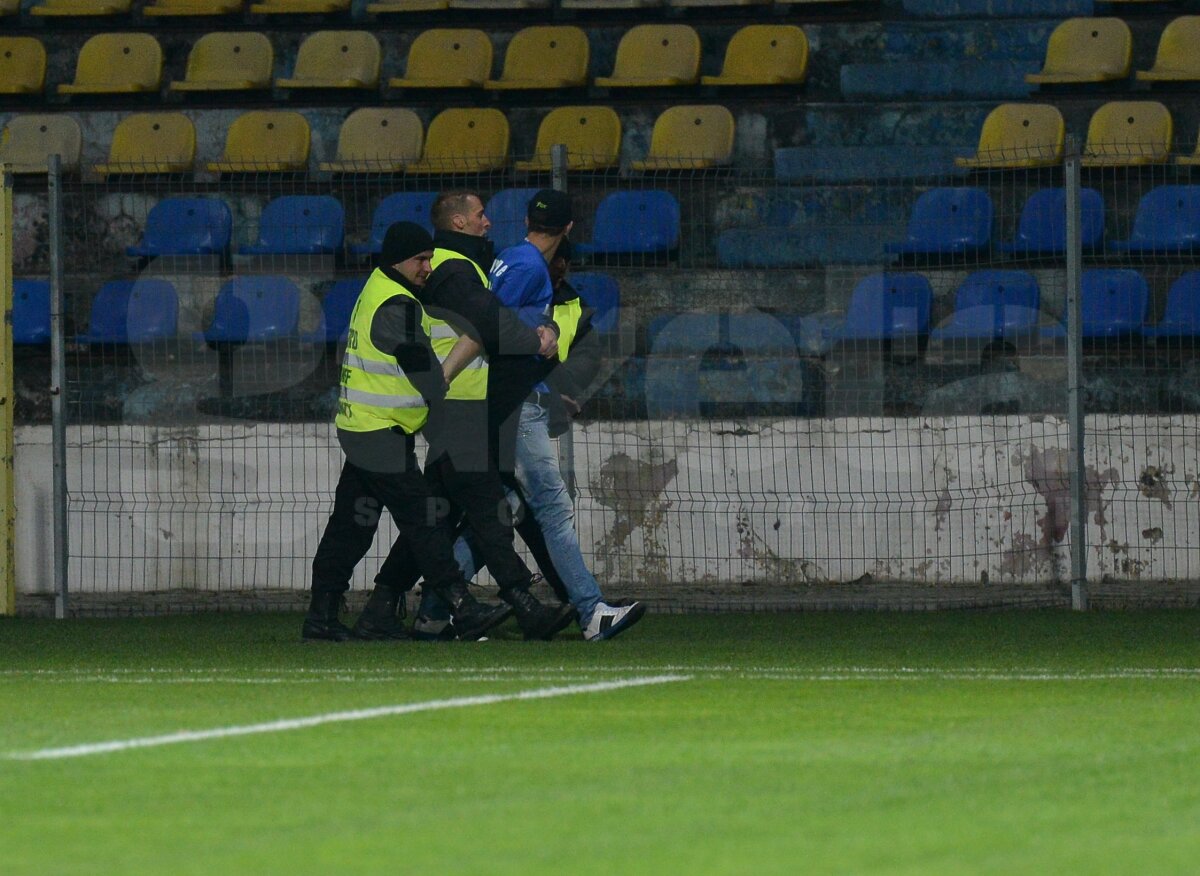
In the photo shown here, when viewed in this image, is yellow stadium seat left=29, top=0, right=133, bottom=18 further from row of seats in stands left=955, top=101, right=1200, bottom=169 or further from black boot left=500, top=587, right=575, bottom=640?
black boot left=500, top=587, right=575, bottom=640

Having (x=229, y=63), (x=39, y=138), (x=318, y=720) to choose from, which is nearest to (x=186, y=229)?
(x=39, y=138)

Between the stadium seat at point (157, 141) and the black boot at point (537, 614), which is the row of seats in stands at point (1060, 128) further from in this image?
the black boot at point (537, 614)

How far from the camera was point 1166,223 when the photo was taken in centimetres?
1369

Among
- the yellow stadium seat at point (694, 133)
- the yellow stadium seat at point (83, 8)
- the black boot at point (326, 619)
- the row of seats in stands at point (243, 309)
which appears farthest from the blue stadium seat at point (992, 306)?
the yellow stadium seat at point (83, 8)

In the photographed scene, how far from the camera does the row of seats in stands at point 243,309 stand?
13.7 metres

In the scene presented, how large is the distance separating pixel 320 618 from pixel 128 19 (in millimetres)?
9935

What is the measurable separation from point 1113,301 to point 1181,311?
1.41 ft

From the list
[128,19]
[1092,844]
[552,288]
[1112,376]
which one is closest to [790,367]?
[1112,376]

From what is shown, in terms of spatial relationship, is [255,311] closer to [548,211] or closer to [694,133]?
[694,133]

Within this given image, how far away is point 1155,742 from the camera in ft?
16.5

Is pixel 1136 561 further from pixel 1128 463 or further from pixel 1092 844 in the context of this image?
pixel 1092 844

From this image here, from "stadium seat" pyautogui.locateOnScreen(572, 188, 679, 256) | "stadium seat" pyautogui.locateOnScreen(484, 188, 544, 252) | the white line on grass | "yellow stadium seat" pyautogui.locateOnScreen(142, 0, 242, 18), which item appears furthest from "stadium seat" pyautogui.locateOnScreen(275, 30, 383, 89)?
the white line on grass

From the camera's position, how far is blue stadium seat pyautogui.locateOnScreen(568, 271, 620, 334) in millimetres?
13547

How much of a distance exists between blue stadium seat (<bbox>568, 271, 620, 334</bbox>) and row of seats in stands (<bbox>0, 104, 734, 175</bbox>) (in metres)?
1.44
